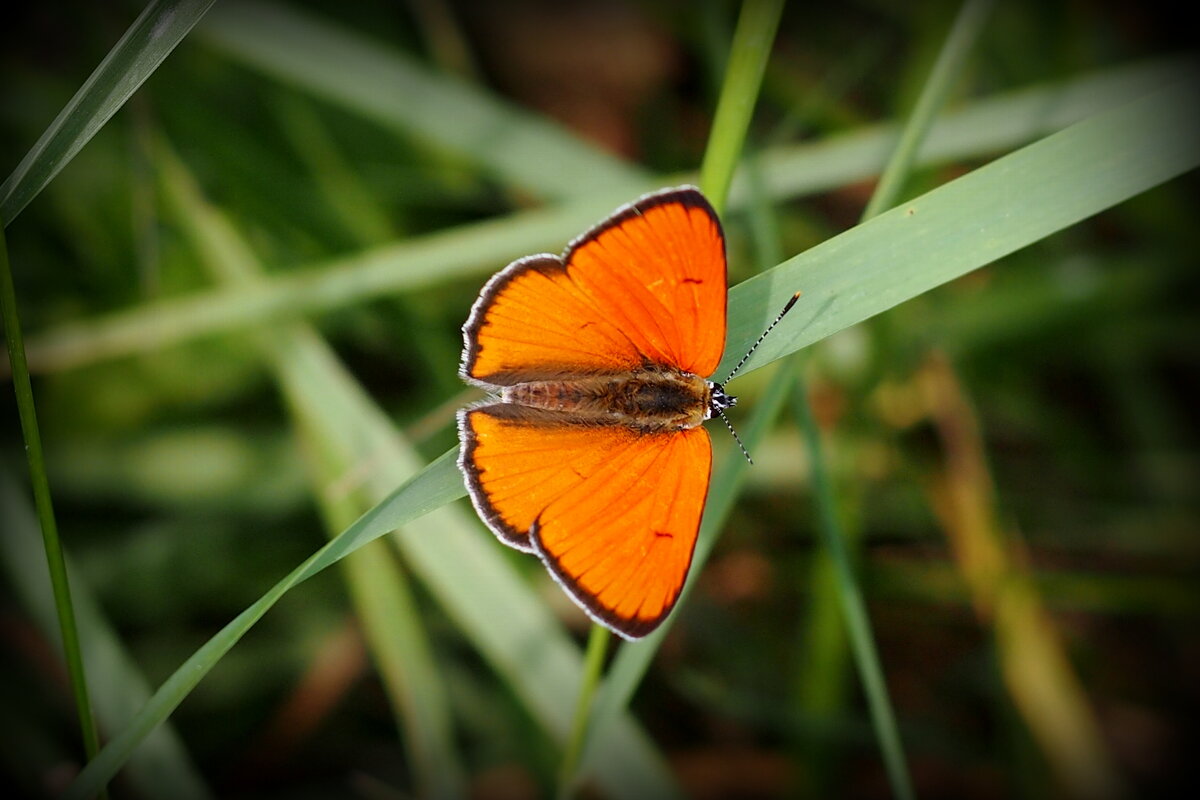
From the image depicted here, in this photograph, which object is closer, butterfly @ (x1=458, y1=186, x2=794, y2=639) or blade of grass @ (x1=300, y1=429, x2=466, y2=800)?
butterfly @ (x1=458, y1=186, x2=794, y2=639)

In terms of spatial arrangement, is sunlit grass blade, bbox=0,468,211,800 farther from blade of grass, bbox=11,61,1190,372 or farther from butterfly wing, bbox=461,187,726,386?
butterfly wing, bbox=461,187,726,386

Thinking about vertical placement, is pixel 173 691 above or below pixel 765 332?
below

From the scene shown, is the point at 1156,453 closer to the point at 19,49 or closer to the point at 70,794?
the point at 70,794

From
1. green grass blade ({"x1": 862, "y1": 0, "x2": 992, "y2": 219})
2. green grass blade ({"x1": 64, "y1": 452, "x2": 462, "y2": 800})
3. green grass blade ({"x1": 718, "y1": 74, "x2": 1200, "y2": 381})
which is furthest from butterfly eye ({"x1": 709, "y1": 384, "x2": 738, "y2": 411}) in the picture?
green grass blade ({"x1": 64, "y1": 452, "x2": 462, "y2": 800})

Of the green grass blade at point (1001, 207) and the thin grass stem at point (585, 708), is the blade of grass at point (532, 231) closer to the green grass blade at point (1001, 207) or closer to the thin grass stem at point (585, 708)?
the green grass blade at point (1001, 207)

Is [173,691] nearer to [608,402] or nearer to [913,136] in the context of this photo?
[608,402]

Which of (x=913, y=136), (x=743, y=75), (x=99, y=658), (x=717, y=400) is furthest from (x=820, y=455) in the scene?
(x=99, y=658)
